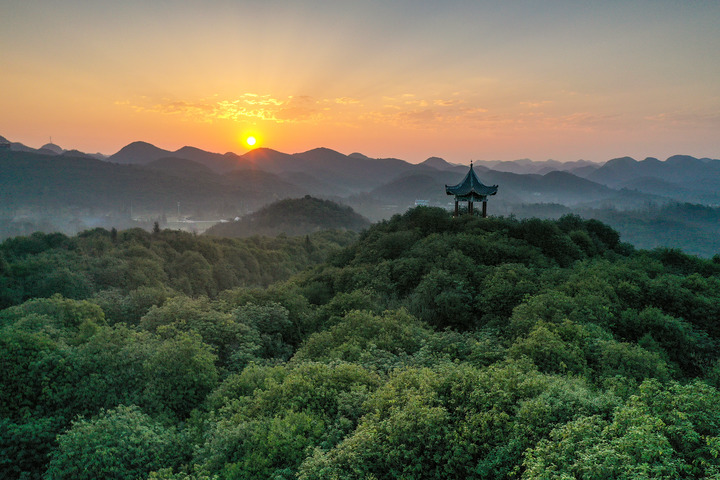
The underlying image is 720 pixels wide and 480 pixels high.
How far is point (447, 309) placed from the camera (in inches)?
784

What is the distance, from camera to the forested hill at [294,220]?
146125mm

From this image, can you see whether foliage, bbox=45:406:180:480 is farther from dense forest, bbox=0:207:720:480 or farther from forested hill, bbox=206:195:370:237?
forested hill, bbox=206:195:370:237

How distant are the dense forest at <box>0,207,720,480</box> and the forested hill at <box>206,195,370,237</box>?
120 meters

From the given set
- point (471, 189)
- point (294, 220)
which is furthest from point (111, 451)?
point (294, 220)

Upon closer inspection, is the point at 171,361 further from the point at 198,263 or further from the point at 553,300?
the point at 198,263

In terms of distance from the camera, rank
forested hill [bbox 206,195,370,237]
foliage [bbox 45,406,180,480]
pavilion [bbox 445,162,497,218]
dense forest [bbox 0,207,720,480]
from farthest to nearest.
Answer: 1. forested hill [bbox 206,195,370,237]
2. pavilion [bbox 445,162,497,218]
3. foliage [bbox 45,406,180,480]
4. dense forest [bbox 0,207,720,480]

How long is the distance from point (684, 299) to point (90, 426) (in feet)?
72.0

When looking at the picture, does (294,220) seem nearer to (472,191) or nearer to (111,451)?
(472,191)

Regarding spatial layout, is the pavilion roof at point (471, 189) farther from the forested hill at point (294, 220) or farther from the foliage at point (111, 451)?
the forested hill at point (294, 220)

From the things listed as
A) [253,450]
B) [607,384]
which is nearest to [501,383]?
[607,384]

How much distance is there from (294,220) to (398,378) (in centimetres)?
14235

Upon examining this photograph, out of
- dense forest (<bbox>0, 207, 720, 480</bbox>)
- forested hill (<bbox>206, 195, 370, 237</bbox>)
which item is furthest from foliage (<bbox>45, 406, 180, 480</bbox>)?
forested hill (<bbox>206, 195, 370, 237</bbox>)

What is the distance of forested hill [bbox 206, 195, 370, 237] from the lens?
146125 mm

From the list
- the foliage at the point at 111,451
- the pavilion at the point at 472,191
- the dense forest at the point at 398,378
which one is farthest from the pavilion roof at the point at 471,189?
the foliage at the point at 111,451
